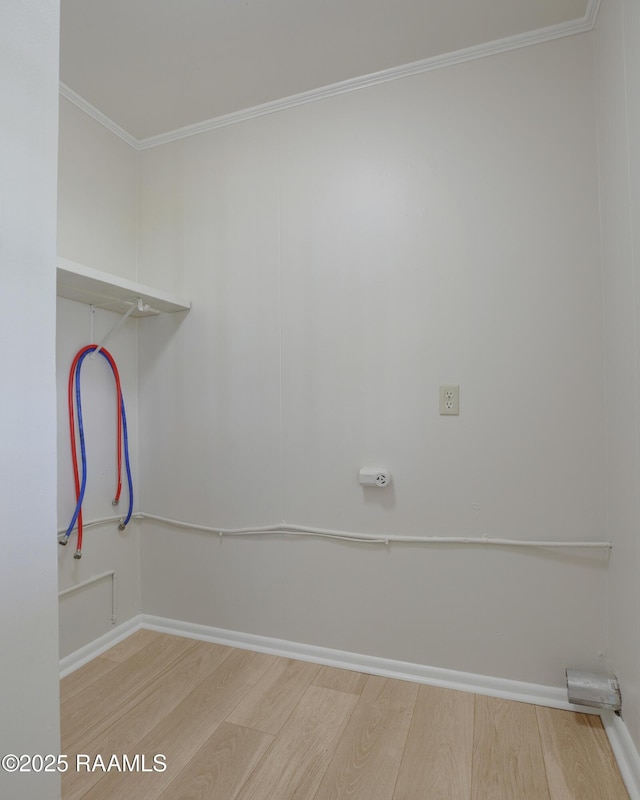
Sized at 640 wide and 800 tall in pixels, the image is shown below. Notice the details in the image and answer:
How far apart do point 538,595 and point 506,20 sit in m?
2.20

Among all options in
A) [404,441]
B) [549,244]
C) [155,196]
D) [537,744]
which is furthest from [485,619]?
[155,196]

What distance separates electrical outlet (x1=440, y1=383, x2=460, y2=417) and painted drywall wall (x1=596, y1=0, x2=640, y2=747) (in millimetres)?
528

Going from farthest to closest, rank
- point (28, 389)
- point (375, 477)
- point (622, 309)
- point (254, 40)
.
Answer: point (375, 477) → point (254, 40) → point (622, 309) → point (28, 389)

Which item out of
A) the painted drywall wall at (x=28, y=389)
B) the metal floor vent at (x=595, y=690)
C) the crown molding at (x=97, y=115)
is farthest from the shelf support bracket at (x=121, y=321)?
the metal floor vent at (x=595, y=690)

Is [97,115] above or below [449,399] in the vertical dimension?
above

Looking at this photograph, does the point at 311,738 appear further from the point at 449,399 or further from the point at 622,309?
the point at 622,309

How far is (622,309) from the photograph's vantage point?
137 centimetres

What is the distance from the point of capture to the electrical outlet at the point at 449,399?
5.66 ft

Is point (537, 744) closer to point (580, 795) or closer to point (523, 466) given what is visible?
point (580, 795)

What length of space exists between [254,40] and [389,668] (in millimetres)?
2654

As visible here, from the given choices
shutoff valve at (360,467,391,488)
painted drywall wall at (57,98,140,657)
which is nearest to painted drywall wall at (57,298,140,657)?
painted drywall wall at (57,98,140,657)

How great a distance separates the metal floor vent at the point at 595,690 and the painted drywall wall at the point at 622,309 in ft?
0.14

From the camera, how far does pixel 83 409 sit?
200 cm

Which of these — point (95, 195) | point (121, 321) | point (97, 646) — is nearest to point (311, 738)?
point (97, 646)
